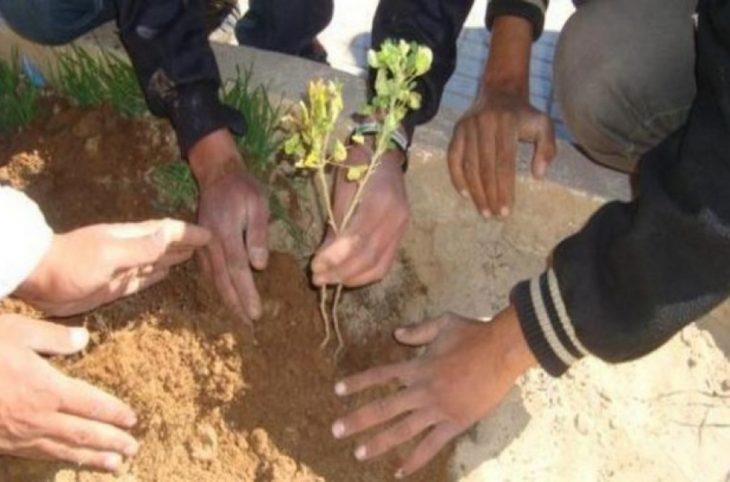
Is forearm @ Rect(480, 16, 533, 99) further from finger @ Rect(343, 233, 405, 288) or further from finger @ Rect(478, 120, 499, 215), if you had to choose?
finger @ Rect(343, 233, 405, 288)

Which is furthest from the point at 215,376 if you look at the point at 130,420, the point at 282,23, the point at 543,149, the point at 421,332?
the point at 282,23

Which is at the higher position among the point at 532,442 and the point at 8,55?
the point at 8,55

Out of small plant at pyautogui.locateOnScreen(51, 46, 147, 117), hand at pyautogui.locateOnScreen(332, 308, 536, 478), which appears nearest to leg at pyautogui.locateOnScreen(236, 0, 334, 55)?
small plant at pyautogui.locateOnScreen(51, 46, 147, 117)

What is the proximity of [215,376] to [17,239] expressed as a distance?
1.35 ft

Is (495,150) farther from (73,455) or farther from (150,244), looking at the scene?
(73,455)

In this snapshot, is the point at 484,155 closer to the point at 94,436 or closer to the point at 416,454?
the point at 416,454

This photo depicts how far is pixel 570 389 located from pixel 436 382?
0.28m

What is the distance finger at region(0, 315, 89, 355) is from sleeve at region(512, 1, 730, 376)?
2.35ft

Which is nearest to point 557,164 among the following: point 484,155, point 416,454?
point 484,155

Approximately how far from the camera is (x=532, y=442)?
191cm

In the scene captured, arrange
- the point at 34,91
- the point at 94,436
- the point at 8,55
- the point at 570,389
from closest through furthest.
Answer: the point at 94,436, the point at 570,389, the point at 34,91, the point at 8,55

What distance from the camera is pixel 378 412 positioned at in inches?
71.6

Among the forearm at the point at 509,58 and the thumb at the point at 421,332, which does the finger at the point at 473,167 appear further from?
the thumb at the point at 421,332

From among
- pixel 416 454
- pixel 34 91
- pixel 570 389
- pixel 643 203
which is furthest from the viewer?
pixel 34 91
